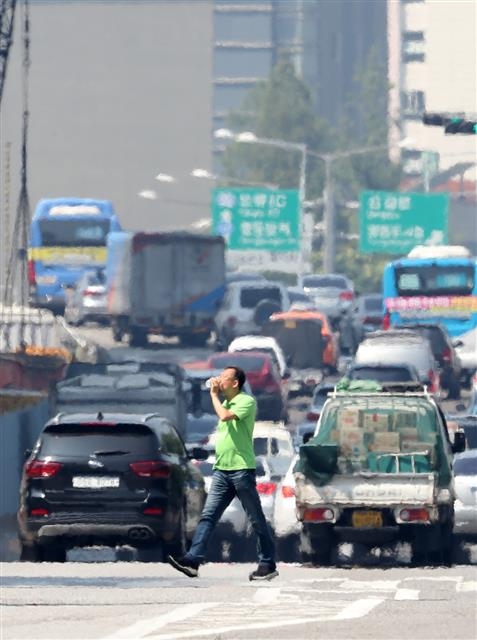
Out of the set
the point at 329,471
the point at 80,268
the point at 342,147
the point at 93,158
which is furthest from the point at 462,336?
the point at 93,158

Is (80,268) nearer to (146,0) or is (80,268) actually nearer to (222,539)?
(222,539)

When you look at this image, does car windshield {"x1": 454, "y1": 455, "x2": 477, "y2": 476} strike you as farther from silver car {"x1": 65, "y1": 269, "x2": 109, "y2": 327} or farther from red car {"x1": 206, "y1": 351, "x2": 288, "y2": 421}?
silver car {"x1": 65, "y1": 269, "x2": 109, "y2": 327}

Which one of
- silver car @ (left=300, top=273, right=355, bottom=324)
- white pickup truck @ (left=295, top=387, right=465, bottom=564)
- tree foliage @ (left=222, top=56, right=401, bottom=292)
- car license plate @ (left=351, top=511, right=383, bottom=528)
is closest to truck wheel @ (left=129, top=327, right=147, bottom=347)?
silver car @ (left=300, top=273, right=355, bottom=324)

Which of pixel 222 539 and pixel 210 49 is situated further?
pixel 210 49

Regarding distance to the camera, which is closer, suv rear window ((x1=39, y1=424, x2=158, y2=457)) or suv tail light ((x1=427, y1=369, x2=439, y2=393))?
suv rear window ((x1=39, y1=424, x2=158, y2=457))

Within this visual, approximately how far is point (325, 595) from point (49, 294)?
57.0 meters

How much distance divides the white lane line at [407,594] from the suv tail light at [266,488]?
11202 millimetres

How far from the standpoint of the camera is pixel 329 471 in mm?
22875

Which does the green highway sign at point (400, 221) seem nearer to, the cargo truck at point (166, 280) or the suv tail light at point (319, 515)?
the cargo truck at point (166, 280)

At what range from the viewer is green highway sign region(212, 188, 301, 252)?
89.9 meters

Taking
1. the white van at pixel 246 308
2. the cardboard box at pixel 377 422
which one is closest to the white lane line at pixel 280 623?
the cardboard box at pixel 377 422

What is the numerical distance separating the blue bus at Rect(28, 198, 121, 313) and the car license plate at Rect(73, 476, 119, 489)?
50.6m

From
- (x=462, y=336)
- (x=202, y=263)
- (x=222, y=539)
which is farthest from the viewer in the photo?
(x=202, y=263)

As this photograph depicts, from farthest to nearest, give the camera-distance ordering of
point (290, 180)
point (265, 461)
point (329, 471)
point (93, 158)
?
1. point (93, 158)
2. point (290, 180)
3. point (265, 461)
4. point (329, 471)
